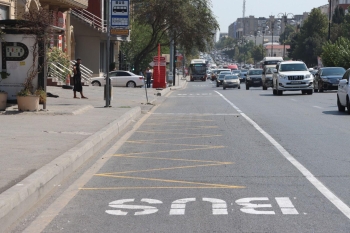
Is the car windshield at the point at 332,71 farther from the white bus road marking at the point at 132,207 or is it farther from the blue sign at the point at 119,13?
the white bus road marking at the point at 132,207

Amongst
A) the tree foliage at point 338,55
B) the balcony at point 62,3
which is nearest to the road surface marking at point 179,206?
the balcony at point 62,3

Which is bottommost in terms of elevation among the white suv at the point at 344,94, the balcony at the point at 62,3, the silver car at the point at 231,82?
the silver car at the point at 231,82

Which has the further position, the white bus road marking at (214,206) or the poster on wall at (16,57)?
the poster on wall at (16,57)

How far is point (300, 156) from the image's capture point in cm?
1269

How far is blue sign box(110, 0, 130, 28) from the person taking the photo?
83.1 ft

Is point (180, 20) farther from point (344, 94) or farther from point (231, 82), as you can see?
point (344, 94)

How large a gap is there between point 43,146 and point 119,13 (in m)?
13.3

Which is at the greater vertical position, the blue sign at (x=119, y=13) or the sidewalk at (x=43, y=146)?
the blue sign at (x=119, y=13)

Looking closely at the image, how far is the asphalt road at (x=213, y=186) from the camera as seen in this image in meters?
7.45

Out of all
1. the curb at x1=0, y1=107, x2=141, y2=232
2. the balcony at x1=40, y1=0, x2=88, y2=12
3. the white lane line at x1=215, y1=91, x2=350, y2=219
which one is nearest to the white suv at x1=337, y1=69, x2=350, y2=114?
the white lane line at x1=215, y1=91, x2=350, y2=219

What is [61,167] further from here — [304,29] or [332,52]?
[304,29]

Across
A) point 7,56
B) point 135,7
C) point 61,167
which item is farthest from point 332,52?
point 61,167

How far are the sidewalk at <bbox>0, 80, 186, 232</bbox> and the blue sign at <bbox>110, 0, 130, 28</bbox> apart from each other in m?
3.79

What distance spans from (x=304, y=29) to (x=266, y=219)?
12598 centimetres
